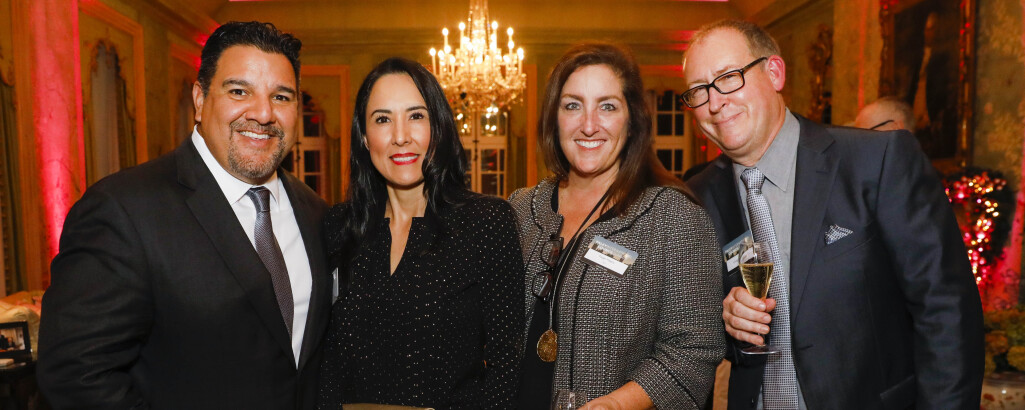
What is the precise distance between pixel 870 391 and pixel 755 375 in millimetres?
304

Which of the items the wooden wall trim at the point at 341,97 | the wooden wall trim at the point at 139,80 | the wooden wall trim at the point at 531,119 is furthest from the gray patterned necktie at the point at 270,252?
the wooden wall trim at the point at 341,97

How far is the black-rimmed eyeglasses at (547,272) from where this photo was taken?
2.01 m

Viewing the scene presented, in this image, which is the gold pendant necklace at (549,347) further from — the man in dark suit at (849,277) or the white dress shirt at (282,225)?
the white dress shirt at (282,225)

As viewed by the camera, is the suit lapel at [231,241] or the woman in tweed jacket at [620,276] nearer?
the suit lapel at [231,241]

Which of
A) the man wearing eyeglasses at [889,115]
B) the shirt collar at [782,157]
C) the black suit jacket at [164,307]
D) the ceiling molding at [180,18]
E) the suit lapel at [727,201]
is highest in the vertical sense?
the ceiling molding at [180,18]

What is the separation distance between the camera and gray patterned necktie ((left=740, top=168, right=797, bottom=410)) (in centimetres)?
196

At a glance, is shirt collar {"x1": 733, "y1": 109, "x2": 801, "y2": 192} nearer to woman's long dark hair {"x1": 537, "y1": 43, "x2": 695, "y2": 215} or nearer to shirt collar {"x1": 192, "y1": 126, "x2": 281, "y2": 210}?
woman's long dark hair {"x1": 537, "y1": 43, "x2": 695, "y2": 215}

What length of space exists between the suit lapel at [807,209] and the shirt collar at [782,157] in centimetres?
9

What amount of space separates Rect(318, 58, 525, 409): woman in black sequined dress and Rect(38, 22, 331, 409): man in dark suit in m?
0.12

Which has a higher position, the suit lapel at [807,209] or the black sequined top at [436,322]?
the suit lapel at [807,209]

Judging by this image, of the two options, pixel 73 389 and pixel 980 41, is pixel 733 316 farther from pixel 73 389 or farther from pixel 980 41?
pixel 980 41

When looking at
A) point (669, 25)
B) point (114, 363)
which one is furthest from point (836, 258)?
point (669, 25)

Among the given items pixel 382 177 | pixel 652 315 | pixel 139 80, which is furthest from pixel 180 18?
pixel 652 315

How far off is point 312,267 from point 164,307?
0.43 metres
